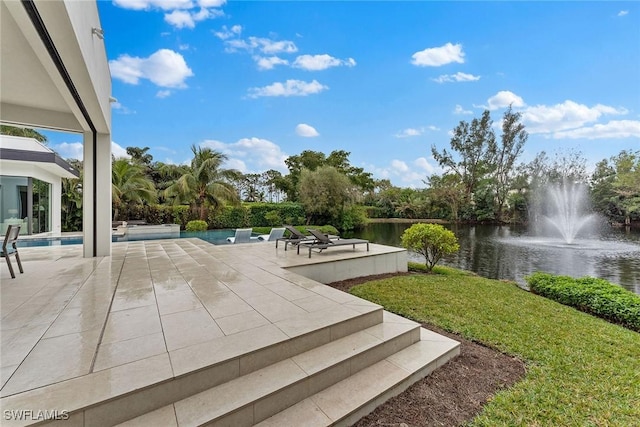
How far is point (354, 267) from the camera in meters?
6.62

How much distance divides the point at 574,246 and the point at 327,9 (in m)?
17.1

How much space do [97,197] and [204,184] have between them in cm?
1117

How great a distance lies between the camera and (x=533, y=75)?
17.6m

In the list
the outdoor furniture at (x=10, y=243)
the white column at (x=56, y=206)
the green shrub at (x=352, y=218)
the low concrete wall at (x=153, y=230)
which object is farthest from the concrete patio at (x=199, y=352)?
the green shrub at (x=352, y=218)

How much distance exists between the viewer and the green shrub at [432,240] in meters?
8.34

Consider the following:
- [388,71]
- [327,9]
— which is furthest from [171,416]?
[388,71]

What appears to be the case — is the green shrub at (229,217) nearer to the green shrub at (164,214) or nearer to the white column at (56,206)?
the green shrub at (164,214)

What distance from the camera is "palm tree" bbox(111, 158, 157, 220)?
1606 centimetres

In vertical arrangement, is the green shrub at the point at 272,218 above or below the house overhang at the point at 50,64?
below

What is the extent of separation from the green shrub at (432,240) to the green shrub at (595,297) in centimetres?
224

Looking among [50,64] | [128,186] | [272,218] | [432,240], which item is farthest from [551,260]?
[128,186]

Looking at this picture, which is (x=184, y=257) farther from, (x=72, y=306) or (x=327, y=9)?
(x=327, y=9)

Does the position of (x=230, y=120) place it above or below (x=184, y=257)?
above

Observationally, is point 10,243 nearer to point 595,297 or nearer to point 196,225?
point 595,297
